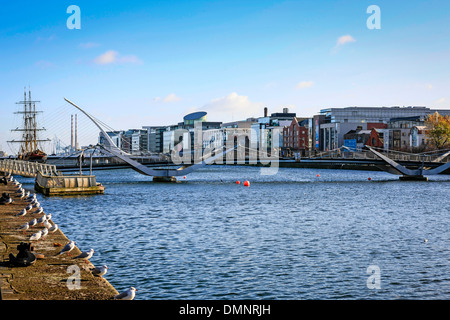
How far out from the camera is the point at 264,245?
28453mm

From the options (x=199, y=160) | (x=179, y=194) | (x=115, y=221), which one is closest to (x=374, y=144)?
(x=199, y=160)

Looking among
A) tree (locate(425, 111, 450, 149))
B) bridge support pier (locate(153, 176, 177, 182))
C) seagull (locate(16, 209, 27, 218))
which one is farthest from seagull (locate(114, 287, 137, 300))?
tree (locate(425, 111, 450, 149))

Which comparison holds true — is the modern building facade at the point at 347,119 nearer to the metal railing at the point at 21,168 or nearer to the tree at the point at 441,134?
the tree at the point at 441,134

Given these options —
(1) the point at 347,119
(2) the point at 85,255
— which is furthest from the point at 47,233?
(1) the point at 347,119

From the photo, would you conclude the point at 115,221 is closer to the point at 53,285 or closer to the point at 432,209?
the point at 53,285

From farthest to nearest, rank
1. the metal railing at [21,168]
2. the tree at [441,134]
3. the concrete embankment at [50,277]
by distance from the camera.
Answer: the tree at [441,134], the metal railing at [21,168], the concrete embankment at [50,277]

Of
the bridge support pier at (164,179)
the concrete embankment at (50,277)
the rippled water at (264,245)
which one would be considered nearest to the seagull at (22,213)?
the rippled water at (264,245)

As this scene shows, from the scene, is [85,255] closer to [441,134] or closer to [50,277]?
[50,277]

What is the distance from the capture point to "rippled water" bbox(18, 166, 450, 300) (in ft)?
65.8

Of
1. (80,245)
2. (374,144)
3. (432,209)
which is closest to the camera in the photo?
(80,245)

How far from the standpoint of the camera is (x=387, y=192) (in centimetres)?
6744

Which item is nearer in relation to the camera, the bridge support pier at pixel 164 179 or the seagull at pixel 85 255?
the seagull at pixel 85 255

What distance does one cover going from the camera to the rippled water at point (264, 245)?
20047 mm
